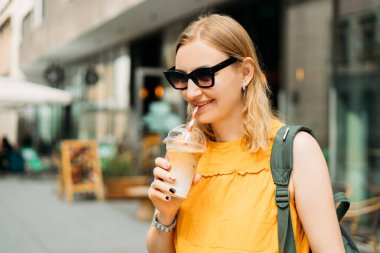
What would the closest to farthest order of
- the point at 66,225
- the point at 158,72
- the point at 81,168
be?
the point at 66,225 → the point at 81,168 → the point at 158,72

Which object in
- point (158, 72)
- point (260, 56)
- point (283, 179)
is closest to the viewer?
point (283, 179)

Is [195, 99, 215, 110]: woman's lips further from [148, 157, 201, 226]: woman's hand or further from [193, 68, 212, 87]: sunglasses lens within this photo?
[148, 157, 201, 226]: woman's hand

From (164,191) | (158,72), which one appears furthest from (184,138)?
(158,72)

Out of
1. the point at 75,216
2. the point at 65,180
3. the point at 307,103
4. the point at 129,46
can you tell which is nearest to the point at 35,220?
the point at 75,216

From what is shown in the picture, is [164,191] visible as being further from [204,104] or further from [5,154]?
[5,154]

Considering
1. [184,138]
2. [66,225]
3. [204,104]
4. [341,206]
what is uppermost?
[204,104]

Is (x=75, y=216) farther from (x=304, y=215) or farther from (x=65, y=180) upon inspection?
(x=304, y=215)

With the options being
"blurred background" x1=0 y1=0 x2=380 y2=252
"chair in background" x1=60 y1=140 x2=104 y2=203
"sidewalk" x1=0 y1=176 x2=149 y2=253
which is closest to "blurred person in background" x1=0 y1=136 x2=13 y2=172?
"blurred background" x1=0 y1=0 x2=380 y2=252

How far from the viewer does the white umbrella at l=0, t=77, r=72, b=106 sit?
13625mm

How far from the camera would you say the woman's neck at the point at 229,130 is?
157 centimetres

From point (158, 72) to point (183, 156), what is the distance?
42.3ft

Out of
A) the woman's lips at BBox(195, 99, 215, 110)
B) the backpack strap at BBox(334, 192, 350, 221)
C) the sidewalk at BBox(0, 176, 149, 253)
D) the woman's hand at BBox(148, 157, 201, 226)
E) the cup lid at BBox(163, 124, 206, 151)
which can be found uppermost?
the woman's lips at BBox(195, 99, 215, 110)

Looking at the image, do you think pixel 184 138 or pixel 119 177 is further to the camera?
pixel 119 177

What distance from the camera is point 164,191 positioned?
143cm
